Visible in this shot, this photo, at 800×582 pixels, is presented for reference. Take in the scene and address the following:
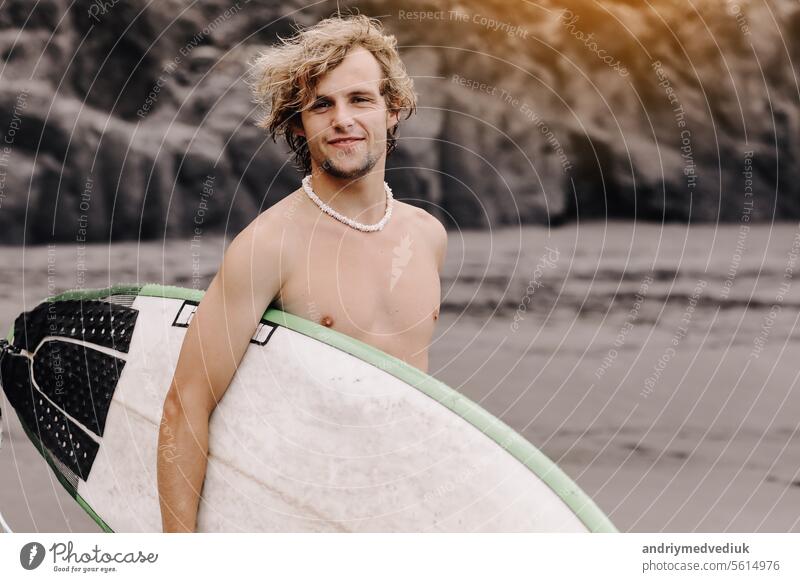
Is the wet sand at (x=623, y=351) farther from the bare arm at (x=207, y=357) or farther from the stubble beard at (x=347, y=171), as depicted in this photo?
the stubble beard at (x=347, y=171)

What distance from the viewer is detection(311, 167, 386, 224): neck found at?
152cm

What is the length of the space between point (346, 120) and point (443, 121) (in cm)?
306

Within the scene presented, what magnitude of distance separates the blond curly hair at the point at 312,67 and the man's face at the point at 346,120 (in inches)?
0.7

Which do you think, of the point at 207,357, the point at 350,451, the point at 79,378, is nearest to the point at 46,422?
the point at 79,378

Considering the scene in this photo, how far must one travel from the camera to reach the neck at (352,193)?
1.52 m

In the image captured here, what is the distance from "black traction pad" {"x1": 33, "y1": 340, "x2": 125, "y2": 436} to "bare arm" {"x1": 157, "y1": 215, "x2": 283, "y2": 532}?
243mm

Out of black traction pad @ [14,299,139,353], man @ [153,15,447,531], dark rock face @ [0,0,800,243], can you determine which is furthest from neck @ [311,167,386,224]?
dark rock face @ [0,0,800,243]

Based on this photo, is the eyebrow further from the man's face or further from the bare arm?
the bare arm

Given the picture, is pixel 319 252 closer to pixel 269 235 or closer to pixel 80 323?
pixel 269 235

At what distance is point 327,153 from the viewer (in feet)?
4.88

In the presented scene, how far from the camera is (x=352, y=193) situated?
1.54 metres

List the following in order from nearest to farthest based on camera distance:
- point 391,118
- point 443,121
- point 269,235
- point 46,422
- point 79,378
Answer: point 269,235 < point 391,118 < point 79,378 < point 46,422 < point 443,121
